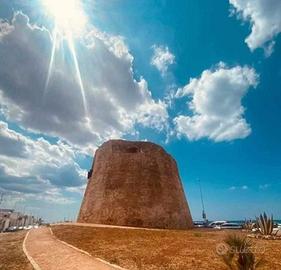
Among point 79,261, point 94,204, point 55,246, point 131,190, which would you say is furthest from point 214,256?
point 94,204

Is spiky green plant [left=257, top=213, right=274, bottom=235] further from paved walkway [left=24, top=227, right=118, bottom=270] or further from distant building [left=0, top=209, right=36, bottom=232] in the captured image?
distant building [left=0, top=209, right=36, bottom=232]

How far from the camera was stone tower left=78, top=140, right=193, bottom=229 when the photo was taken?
29214 mm

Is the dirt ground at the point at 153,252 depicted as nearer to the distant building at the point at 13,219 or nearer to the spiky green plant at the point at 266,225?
the spiky green plant at the point at 266,225

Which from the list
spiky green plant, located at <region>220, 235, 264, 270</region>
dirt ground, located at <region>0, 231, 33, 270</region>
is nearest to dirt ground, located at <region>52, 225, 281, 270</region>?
spiky green plant, located at <region>220, 235, 264, 270</region>

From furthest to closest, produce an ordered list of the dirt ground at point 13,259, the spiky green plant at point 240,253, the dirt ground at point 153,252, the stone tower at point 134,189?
the stone tower at point 134,189, the dirt ground at point 13,259, the dirt ground at point 153,252, the spiky green plant at point 240,253

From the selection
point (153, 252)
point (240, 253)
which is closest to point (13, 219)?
point (153, 252)

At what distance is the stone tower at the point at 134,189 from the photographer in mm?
29214

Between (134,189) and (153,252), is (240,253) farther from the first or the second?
(134,189)

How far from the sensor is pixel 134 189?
3066cm

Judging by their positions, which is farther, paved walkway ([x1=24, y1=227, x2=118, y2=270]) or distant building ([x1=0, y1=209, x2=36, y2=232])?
distant building ([x1=0, y1=209, x2=36, y2=232])

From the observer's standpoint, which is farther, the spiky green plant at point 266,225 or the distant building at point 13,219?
the distant building at point 13,219

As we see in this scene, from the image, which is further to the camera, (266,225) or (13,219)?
(13,219)

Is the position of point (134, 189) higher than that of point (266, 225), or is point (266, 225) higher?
point (134, 189)

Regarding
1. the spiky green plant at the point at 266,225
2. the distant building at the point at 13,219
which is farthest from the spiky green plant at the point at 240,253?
the distant building at the point at 13,219
